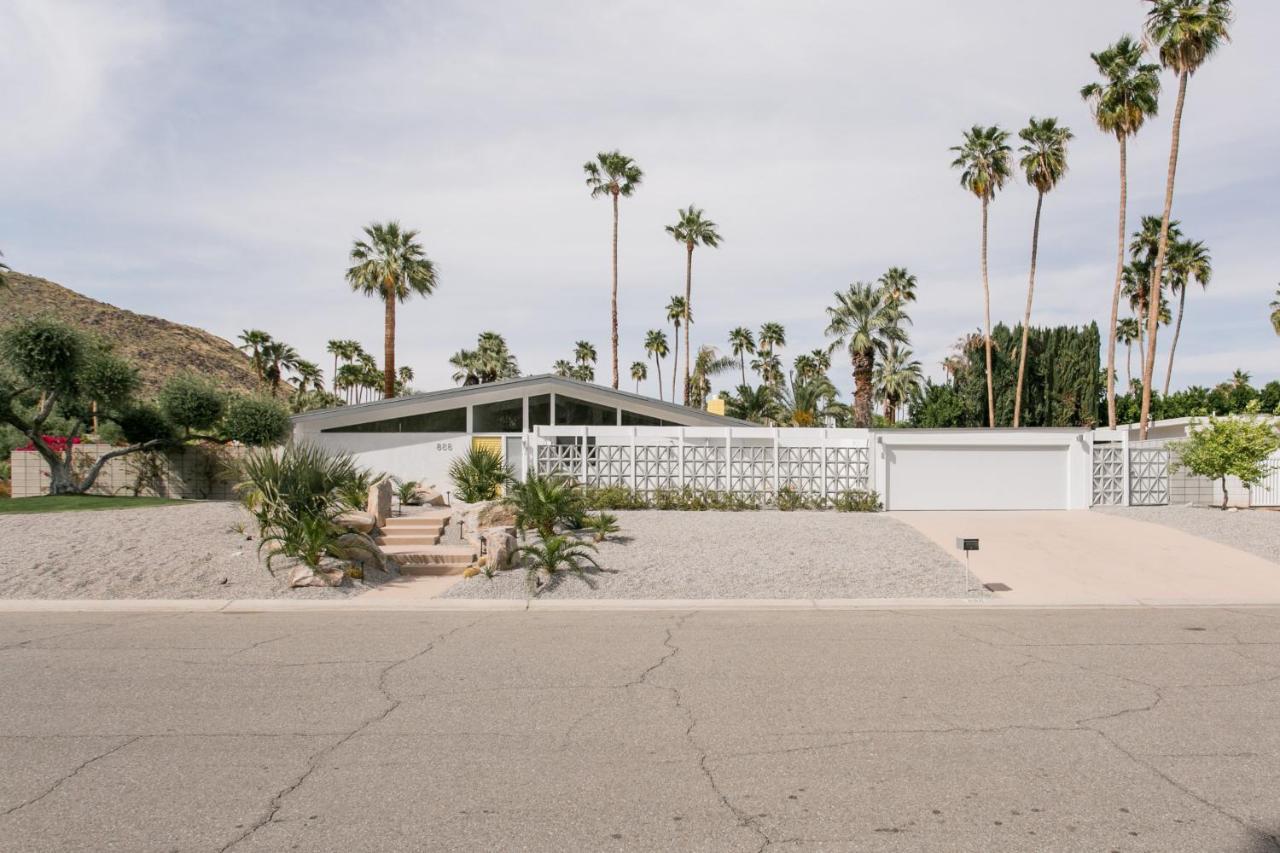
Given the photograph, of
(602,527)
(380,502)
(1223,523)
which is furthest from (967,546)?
(380,502)

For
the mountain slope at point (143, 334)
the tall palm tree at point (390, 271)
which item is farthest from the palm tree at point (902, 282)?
the mountain slope at point (143, 334)

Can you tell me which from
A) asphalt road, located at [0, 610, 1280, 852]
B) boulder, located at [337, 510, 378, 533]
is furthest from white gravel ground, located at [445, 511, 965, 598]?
boulder, located at [337, 510, 378, 533]

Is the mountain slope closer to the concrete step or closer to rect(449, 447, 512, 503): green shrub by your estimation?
rect(449, 447, 512, 503): green shrub

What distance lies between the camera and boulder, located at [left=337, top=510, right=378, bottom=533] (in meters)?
15.3

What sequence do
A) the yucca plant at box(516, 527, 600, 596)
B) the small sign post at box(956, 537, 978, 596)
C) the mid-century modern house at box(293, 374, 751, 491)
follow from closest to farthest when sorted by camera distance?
the small sign post at box(956, 537, 978, 596)
the yucca plant at box(516, 527, 600, 596)
the mid-century modern house at box(293, 374, 751, 491)

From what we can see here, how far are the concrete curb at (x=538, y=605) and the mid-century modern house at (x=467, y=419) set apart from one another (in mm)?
13635

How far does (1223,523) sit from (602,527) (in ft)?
45.6

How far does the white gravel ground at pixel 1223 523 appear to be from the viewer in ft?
53.4

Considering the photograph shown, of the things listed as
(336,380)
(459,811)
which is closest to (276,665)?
(459,811)

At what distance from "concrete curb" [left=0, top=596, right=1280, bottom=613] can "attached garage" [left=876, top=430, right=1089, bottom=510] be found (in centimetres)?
907

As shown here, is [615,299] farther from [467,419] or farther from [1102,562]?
[1102,562]

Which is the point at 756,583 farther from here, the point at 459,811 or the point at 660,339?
the point at 660,339

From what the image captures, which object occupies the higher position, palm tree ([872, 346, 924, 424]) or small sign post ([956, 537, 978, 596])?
palm tree ([872, 346, 924, 424])

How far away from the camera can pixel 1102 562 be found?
15.2m
